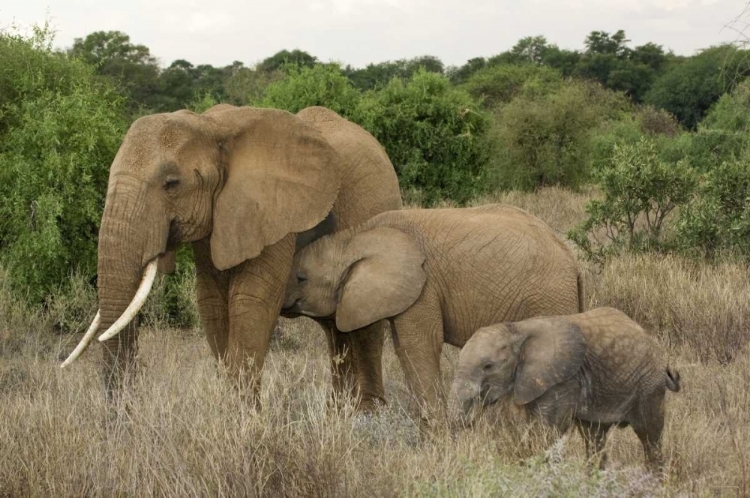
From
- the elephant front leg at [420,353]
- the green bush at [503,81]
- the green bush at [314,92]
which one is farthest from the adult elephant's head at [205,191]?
the green bush at [503,81]

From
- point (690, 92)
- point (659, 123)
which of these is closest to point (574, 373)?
point (659, 123)

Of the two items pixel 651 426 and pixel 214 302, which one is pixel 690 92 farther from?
pixel 651 426

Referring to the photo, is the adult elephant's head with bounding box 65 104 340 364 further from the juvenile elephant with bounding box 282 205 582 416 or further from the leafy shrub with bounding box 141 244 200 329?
the leafy shrub with bounding box 141 244 200 329

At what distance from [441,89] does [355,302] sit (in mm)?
12878

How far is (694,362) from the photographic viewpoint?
299 inches

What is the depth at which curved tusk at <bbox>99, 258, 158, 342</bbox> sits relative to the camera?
17.7 feet

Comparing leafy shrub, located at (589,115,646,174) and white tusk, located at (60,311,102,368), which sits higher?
white tusk, located at (60,311,102,368)

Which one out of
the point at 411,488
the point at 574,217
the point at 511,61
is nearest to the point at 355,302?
the point at 411,488

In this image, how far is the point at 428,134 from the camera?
57.2 ft

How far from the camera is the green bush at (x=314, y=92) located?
15609 millimetres

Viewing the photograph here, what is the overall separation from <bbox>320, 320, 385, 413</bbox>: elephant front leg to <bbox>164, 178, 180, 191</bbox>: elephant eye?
1.69 meters

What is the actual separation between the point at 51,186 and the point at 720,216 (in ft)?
20.0

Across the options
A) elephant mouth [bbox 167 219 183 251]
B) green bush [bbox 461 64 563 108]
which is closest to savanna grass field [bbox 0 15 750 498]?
elephant mouth [bbox 167 219 183 251]

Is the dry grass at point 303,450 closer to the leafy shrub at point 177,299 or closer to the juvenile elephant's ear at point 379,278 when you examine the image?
the juvenile elephant's ear at point 379,278
